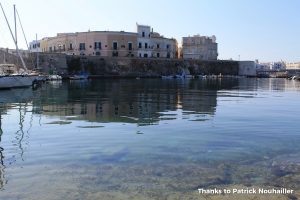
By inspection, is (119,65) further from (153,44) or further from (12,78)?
(12,78)

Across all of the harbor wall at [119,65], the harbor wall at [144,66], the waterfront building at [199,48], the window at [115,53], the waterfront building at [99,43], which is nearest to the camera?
the harbor wall at [119,65]

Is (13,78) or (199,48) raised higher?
(199,48)

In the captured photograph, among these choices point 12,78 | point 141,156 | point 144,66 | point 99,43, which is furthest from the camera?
point 144,66

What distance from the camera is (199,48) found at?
130000mm

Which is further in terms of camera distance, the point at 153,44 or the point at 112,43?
the point at 153,44

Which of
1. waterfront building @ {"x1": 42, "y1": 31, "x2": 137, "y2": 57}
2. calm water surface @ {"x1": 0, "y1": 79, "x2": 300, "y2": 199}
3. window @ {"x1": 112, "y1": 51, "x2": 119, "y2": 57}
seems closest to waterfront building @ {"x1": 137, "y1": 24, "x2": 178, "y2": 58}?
waterfront building @ {"x1": 42, "y1": 31, "x2": 137, "y2": 57}

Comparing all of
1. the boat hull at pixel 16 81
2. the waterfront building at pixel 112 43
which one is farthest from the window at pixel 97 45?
the boat hull at pixel 16 81

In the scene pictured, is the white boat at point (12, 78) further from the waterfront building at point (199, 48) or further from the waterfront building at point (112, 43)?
the waterfront building at point (199, 48)

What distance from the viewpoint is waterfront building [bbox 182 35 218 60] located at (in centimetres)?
12962

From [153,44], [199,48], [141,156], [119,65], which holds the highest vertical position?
[199,48]

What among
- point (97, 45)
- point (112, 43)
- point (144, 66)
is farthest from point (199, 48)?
point (97, 45)

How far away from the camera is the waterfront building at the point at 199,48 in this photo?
130m

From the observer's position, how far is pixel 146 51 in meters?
110

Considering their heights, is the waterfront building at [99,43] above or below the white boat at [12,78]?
above
